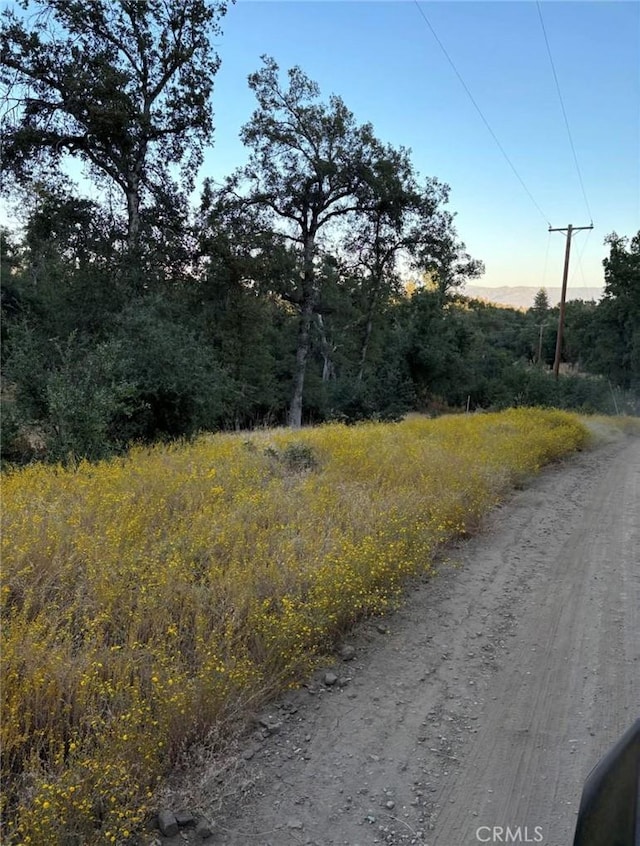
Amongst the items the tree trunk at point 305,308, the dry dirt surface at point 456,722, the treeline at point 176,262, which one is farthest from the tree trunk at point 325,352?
the dry dirt surface at point 456,722

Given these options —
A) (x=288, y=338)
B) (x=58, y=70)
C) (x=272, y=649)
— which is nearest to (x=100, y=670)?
(x=272, y=649)

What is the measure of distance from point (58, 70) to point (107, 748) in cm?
1776

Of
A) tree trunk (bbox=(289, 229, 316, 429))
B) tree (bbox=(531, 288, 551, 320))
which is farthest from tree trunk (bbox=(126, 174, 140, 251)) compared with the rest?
tree (bbox=(531, 288, 551, 320))

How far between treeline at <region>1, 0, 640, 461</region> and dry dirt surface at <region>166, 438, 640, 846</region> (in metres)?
5.89

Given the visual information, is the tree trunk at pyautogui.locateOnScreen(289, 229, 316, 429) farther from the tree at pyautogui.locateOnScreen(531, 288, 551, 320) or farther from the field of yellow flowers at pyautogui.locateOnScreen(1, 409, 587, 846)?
the tree at pyautogui.locateOnScreen(531, 288, 551, 320)

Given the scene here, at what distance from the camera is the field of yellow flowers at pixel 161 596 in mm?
2281

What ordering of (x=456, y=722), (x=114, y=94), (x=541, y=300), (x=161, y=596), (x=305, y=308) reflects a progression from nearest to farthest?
(x=456, y=722) → (x=161, y=596) → (x=114, y=94) → (x=305, y=308) → (x=541, y=300)

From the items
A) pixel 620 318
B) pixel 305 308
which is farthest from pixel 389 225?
pixel 620 318

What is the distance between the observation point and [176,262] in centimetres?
1755

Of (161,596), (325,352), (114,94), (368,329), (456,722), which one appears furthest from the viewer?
(325,352)

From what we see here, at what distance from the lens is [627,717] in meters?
2.95

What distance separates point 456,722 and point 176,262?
1715 cm

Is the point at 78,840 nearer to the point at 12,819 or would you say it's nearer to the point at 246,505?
the point at 12,819

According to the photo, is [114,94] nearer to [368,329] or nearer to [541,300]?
[368,329]
